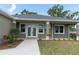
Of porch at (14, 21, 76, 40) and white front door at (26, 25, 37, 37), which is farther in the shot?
white front door at (26, 25, 37, 37)

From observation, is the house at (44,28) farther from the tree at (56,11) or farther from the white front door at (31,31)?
the tree at (56,11)

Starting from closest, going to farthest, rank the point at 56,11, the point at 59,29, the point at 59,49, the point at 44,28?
the point at 59,49
the point at 44,28
the point at 59,29
the point at 56,11

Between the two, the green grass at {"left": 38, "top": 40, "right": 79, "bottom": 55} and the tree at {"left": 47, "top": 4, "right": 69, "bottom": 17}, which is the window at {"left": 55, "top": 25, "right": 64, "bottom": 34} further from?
the green grass at {"left": 38, "top": 40, "right": 79, "bottom": 55}

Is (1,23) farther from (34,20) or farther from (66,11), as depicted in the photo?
(66,11)

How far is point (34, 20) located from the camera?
21453 mm

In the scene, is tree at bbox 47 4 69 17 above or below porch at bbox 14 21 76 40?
above

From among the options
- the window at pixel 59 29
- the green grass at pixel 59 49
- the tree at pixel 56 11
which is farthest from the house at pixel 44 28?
the green grass at pixel 59 49

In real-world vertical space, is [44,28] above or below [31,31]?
above

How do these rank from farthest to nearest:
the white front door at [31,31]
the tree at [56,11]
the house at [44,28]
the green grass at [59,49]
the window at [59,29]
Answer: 1. the tree at [56,11]
2. the window at [59,29]
3. the white front door at [31,31]
4. the house at [44,28]
5. the green grass at [59,49]

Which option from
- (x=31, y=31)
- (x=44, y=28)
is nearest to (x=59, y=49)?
(x=44, y=28)

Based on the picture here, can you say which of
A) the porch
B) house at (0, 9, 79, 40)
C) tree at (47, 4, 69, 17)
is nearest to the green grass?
house at (0, 9, 79, 40)

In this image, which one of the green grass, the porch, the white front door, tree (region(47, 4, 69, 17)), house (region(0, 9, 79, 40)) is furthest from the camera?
tree (region(47, 4, 69, 17))

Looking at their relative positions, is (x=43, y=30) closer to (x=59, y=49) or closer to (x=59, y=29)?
(x=59, y=29)
